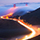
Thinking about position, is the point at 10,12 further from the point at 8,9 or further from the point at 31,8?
the point at 31,8

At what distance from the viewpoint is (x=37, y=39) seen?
722cm

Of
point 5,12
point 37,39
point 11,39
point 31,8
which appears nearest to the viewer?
point 37,39

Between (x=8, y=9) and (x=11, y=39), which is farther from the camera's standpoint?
(x=8, y=9)

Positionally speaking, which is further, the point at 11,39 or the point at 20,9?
the point at 20,9

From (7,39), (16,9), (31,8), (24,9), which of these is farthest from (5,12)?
(7,39)

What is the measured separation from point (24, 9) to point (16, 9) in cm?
294

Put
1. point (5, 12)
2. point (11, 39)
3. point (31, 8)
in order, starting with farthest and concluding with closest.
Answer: point (31, 8)
point (5, 12)
point (11, 39)

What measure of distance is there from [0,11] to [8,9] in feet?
9.45

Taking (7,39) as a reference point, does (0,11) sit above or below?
above

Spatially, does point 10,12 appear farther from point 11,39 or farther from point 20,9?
point 11,39

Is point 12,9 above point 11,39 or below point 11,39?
above

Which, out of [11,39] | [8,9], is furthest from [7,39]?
[8,9]

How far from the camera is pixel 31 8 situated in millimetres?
29906

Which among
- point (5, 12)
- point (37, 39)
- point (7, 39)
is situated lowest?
point (37, 39)
